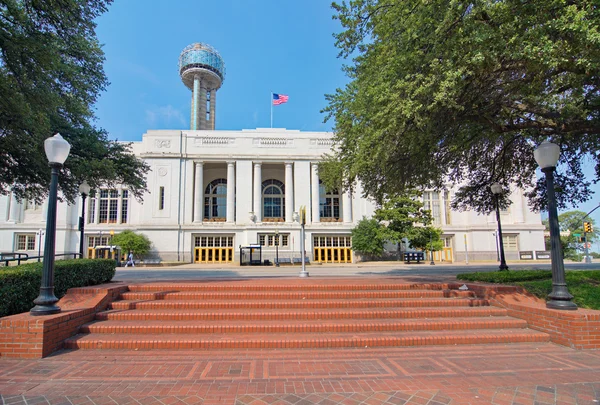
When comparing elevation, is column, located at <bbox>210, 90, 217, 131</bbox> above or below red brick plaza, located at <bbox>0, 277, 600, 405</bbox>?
above

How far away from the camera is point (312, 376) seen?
175 inches

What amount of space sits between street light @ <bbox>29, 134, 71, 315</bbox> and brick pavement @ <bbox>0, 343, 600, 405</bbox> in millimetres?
989

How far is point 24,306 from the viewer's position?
687 centimetres

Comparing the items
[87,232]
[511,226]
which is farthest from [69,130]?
[511,226]

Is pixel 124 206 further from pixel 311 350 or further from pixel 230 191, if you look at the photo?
pixel 311 350

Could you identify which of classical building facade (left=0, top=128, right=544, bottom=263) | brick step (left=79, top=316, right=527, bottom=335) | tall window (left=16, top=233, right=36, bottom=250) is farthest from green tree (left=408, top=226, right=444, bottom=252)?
tall window (left=16, top=233, right=36, bottom=250)

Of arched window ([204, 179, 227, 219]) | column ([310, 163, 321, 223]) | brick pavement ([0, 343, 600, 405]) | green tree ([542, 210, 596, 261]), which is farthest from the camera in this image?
green tree ([542, 210, 596, 261])

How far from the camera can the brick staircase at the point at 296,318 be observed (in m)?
5.79

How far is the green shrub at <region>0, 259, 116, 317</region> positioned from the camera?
6.49m

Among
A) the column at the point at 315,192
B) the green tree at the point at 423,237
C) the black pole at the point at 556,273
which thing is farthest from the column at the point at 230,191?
the black pole at the point at 556,273

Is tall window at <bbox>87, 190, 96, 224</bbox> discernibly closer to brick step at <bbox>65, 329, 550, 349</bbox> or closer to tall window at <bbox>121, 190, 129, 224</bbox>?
tall window at <bbox>121, 190, 129, 224</bbox>

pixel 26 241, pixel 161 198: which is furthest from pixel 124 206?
pixel 26 241

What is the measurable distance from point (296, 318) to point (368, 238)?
98.8 ft

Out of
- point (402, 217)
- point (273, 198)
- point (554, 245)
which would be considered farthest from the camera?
point (273, 198)
